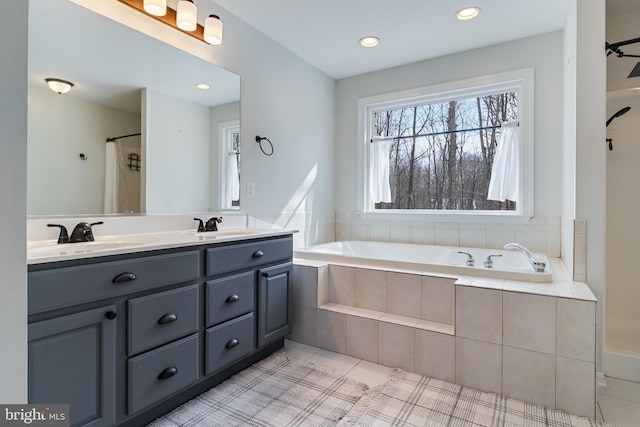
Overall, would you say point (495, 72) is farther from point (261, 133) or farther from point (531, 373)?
point (531, 373)

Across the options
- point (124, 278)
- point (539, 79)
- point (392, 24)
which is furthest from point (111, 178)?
point (539, 79)

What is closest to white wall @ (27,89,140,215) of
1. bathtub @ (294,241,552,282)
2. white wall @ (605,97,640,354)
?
bathtub @ (294,241,552,282)

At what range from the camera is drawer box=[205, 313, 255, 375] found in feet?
5.61

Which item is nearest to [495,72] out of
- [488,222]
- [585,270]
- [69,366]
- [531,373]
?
[488,222]

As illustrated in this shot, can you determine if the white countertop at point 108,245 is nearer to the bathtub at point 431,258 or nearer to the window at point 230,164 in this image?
the window at point 230,164

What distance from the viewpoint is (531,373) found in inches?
67.1

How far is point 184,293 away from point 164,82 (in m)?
1.35

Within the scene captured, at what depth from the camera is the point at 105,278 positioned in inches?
50.3

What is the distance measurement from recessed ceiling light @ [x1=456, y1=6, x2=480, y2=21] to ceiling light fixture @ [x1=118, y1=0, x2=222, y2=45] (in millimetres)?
1720

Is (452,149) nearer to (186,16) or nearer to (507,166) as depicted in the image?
(507,166)

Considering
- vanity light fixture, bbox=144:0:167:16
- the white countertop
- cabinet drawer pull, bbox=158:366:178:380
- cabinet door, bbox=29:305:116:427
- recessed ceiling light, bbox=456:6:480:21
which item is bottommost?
cabinet drawer pull, bbox=158:366:178:380

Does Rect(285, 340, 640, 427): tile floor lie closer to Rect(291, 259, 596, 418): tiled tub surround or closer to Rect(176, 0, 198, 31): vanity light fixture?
Rect(291, 259, 596, 418): tiled tub surround

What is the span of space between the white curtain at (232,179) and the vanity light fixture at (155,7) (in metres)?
0.96

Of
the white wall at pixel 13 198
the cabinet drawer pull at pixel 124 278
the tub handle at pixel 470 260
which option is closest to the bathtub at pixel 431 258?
the tub handle at pixel 470 260
